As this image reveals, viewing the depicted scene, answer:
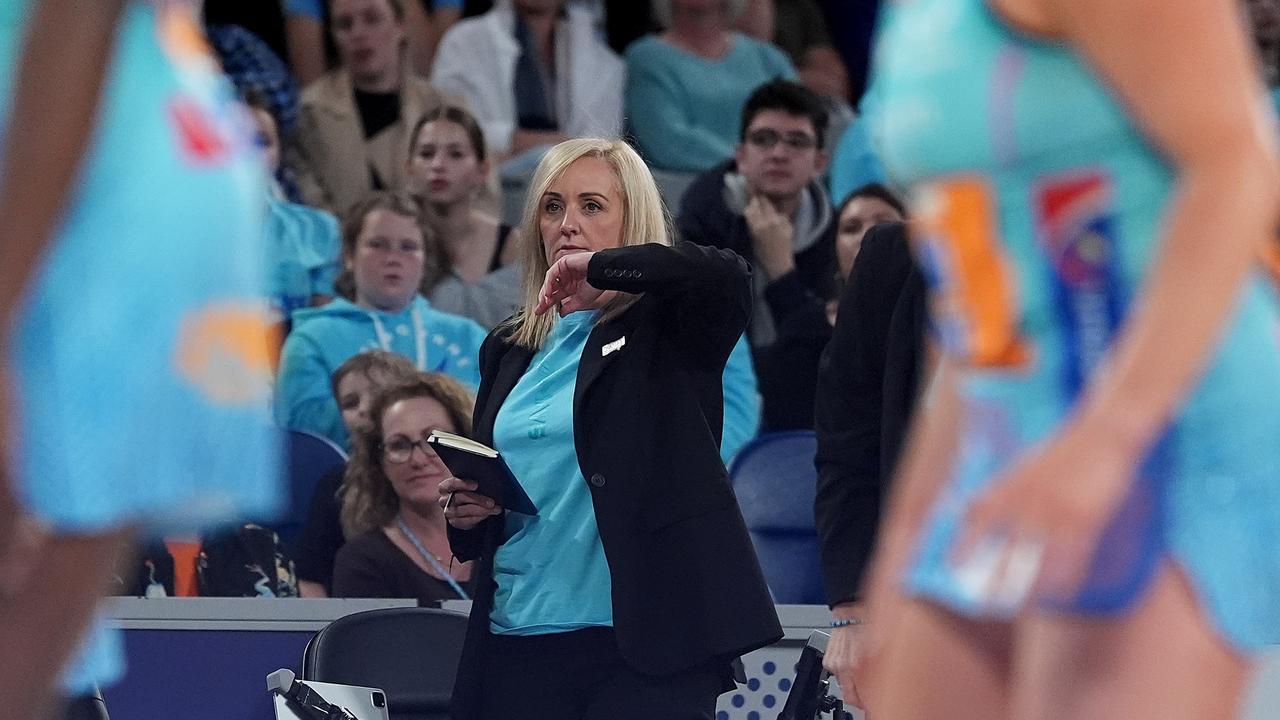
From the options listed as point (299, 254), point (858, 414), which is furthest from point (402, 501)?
point (858, 414)

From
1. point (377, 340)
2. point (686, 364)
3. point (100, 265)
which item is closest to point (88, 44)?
point (100, 265)

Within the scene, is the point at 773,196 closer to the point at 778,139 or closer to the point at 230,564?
the point at 778,139

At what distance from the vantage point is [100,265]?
1820mm

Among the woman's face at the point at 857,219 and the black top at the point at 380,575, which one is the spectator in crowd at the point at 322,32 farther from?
the black top at the point at 380,575

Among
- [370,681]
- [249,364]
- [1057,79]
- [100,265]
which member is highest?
[1057,79]

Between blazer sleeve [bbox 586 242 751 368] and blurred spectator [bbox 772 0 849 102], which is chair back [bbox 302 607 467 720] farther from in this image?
blurred spectator [bbox 772 0 849 102]

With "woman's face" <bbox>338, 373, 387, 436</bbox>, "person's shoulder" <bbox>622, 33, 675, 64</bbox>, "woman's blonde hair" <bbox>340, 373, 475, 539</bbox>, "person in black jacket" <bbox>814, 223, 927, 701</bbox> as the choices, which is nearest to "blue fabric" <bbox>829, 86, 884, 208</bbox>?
"person's shoulder" <bbox>622, 33, 675, 64</bbox>

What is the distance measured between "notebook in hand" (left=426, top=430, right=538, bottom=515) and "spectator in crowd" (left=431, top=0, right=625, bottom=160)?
371 cm

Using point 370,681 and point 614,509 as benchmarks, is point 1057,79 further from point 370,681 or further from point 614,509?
point 370,681

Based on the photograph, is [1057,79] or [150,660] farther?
[150,660]

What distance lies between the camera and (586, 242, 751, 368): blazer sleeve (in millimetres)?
3604

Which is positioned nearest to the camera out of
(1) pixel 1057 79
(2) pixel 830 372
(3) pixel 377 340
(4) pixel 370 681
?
(1) pixel 1057 79

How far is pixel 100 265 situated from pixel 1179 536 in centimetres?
101

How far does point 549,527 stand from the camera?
3.76 meters
